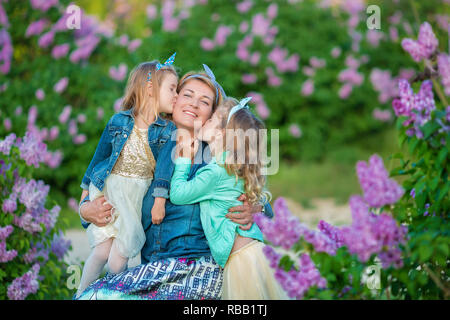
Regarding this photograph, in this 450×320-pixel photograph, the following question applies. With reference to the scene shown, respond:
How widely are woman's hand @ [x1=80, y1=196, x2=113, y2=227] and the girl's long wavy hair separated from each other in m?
0.64

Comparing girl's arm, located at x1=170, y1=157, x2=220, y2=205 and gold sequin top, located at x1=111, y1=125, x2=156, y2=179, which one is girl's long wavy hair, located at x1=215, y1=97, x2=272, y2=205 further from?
gold sequin top, located at x1=111, y1=125, x2=156, y2=179

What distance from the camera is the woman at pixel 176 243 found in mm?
2543

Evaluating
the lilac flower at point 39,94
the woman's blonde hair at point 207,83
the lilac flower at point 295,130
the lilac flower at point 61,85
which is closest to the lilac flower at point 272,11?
the lilac flower at point 295,130

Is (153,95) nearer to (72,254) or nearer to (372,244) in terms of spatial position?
(372,244)

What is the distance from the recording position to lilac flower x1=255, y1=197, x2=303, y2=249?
1905 millimetres

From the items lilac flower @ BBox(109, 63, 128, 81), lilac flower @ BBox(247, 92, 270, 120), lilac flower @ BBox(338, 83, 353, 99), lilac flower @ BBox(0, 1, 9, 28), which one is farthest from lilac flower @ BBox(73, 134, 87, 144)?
lilac flower @ BBox(338, 83, 353, 99)

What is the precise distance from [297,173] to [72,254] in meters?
3.81

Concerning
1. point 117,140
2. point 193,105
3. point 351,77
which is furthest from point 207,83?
point 351,77

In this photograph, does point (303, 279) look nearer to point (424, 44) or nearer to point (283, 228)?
point (283, 228)

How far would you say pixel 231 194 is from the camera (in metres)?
2.61

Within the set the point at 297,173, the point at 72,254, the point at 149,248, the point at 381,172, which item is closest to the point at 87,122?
the point at 72,254

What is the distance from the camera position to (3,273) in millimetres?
3074

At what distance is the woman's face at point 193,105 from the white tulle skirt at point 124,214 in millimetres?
341
